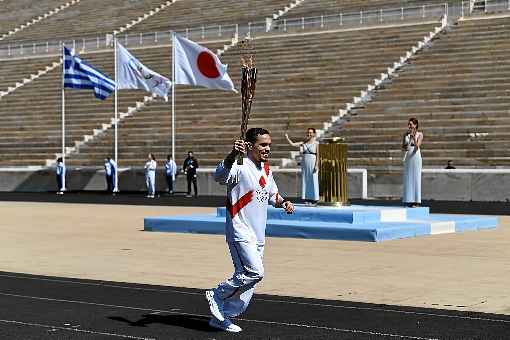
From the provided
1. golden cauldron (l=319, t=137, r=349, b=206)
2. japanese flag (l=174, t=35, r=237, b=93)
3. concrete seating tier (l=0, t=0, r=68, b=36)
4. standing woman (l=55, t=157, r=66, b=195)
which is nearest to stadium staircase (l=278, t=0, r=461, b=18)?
japanese flag (l=174, t=35, r=237, b=93)

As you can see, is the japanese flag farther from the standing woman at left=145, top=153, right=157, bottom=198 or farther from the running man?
the running man

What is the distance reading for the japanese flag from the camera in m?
30.5

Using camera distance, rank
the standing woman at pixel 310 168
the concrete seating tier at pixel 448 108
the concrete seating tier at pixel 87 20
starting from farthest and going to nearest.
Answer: the concrete seating tier at pixel 87 20, the concrete seating tier at pixel 448 108, the standing woman at pixel 310 168

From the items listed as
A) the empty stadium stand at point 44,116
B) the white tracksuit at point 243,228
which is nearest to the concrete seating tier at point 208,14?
the empty stadium stand at point 44,116

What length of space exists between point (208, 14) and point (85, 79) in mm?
18227

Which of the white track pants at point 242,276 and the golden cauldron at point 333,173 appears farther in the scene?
the golden cauldron at point 333,173

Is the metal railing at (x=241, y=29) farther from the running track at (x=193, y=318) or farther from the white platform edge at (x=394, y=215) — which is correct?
the running track at (x=193, y=318)

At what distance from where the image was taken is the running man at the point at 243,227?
7.74 m

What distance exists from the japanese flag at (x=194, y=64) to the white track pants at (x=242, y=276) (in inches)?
888

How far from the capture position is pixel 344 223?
1691 centimetres

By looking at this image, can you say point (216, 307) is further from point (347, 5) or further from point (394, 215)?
point (347, 5)

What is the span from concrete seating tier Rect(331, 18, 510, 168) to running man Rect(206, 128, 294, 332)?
22.6 meters

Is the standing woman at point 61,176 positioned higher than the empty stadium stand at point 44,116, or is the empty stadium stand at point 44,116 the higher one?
the empty stadium stand at point 44,116

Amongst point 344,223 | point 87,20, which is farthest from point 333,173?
point 87,20
